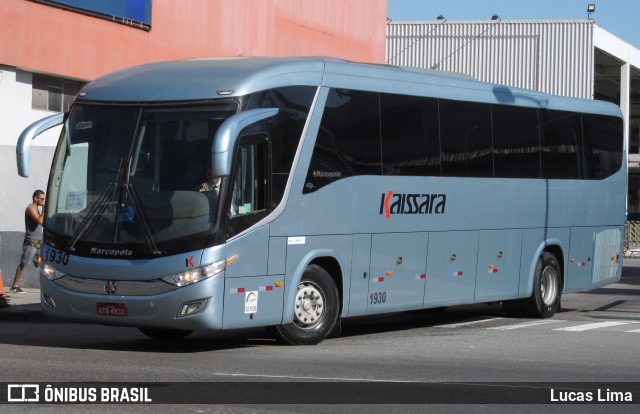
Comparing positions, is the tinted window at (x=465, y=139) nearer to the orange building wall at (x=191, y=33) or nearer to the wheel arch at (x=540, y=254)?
the wheel arch at (x=540, y=254)

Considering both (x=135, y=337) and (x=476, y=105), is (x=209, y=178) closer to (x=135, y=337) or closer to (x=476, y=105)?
(x=135, y=337)

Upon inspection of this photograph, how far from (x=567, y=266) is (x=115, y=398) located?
42.3 feet

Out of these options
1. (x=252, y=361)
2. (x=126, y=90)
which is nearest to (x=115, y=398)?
(x=252, y=361)

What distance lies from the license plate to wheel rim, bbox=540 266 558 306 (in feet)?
30.4

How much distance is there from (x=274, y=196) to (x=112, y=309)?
233cm

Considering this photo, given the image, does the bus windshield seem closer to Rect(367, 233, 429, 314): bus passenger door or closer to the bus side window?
the bus side window

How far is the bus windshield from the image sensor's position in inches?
534

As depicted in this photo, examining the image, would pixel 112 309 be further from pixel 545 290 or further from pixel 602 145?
pixel 602 145

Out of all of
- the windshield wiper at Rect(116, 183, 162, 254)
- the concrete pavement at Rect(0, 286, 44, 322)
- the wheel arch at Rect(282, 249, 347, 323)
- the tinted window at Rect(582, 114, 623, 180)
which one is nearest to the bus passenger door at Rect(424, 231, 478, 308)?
the wheel arch at Rect(282, 249, 347, 323)

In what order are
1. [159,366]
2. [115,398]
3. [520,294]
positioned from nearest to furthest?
[115,398]
[159,366]
[520,294]

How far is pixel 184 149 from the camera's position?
13711mm

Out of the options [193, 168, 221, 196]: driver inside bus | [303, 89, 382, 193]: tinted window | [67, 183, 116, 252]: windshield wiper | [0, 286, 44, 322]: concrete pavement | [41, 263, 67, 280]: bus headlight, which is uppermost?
[303, 89, 382, 193]: tinted window

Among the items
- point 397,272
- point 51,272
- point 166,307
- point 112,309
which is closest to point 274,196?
point 166,307

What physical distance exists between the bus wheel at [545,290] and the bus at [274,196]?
1372mm
